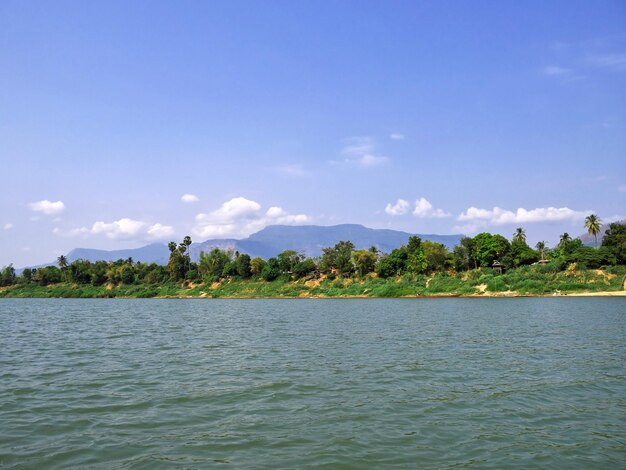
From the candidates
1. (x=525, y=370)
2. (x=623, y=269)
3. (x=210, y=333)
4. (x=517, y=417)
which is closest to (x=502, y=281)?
(x=623, y=269)

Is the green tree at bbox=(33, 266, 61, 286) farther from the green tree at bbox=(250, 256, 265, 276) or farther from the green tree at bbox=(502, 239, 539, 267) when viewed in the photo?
the green tree at bbox=(502, 239, 539, 267)

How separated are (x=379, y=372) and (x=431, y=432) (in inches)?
301

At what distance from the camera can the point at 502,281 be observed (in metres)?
110

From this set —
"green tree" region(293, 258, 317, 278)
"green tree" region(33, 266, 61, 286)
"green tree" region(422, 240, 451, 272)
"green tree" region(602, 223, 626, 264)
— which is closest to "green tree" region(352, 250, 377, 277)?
"green tree" region(293, 258, 317, 278)

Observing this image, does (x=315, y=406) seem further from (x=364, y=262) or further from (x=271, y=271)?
(x=271, y=271)

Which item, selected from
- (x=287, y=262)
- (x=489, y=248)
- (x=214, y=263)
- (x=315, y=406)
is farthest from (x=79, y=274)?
(x=315, y=406)

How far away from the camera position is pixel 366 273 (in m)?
142

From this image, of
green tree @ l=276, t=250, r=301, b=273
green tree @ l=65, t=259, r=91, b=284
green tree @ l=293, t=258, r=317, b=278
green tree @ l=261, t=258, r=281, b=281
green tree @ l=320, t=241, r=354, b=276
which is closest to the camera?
green tree @ l=320, t=241, r=354, b=276

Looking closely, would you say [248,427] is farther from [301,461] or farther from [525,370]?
[525,370]

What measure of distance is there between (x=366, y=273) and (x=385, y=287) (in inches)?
803

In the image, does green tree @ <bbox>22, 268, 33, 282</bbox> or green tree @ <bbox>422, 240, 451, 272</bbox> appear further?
green tree @ <bbox>22, 268, 33, 282</bbox>

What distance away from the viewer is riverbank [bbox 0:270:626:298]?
104 meters

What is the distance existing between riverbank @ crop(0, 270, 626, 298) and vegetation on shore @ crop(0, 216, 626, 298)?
235 millimetres

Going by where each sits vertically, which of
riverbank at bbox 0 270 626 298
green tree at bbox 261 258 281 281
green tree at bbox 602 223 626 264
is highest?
green tree at bbox 602 223 626 264
